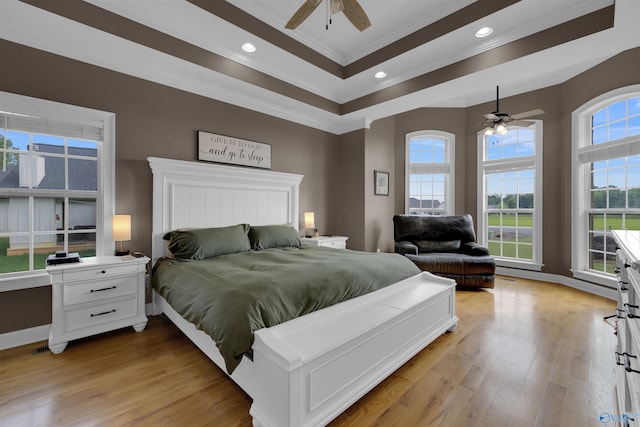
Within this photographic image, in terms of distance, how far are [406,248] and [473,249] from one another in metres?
1.04

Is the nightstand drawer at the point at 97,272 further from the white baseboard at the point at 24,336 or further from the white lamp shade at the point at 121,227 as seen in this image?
the white baseboard at the point at 24,336

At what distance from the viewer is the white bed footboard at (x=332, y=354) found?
1.38 metres

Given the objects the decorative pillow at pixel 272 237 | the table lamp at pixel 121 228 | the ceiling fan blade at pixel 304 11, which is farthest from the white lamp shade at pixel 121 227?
the ceiling fan blade at pixel 304 11

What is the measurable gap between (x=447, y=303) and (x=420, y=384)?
96 cm

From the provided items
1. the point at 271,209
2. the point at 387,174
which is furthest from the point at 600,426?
the point at 387,174

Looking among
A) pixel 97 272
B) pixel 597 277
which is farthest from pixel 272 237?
pixel 597 277

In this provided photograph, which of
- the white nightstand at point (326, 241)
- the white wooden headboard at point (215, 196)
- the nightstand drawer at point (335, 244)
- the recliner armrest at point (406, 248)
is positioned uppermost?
the white wooden headboard at point (215, 196)

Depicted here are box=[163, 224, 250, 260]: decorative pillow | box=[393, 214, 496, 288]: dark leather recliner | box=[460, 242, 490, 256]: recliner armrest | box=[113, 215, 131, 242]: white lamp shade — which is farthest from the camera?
box=[460, 242, 490, 256]: recliner armrest

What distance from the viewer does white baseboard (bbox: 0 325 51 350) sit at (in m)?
2.37

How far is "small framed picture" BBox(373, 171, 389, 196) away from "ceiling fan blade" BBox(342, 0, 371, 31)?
292 centimetres

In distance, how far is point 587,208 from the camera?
418cm

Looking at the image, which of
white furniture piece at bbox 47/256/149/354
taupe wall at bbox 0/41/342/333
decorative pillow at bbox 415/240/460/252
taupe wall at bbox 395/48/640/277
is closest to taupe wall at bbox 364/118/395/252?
taupe wall at bbox 395/48/640/277

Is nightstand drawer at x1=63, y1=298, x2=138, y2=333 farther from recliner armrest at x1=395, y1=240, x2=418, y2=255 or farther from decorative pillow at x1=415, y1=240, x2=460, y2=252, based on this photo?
decorative pillow at x1=415, y1=240, x2=460, y2=252

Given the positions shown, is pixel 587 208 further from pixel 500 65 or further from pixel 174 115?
pixel 174 115
